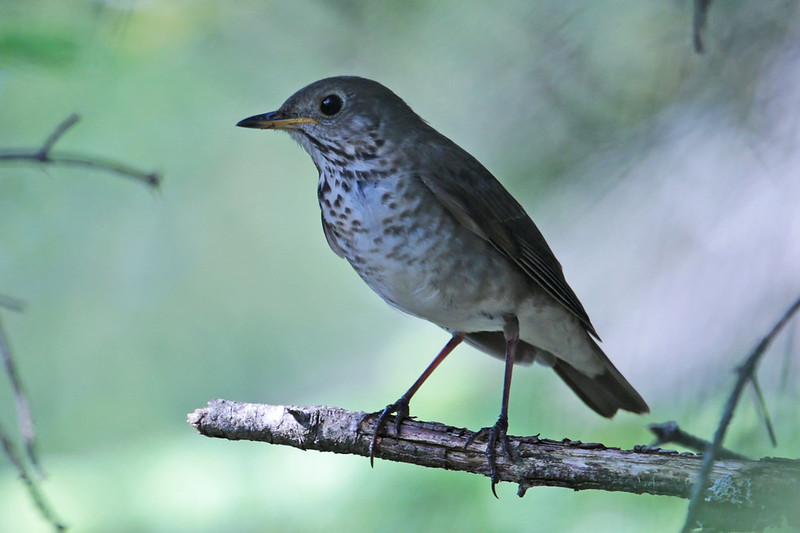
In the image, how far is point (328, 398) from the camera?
109 inches

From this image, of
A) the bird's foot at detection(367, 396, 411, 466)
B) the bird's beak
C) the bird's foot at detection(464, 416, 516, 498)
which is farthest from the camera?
the bird's beak

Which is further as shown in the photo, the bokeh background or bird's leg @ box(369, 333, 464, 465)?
bird's leg @ box(369, 333, 464, 465)

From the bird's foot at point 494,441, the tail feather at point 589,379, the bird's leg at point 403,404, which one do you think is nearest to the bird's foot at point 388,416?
the bird's leg at point 403,404

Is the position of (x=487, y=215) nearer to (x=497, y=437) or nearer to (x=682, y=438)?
(x=497, y=437)

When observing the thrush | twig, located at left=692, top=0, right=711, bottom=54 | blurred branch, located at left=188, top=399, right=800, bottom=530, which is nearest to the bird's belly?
the thrush

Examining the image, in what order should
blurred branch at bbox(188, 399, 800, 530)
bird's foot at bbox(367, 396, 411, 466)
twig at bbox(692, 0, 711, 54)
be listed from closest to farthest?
1. twig at bbox(692, 0, 711, 54)
2. blurred branch at bbox(188, 399, 800, 530)
3. bird's foot at bbox(367, 396, 411, 466)

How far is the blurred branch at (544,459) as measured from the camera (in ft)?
3.70

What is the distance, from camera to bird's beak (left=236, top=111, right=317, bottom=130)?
6.41 ft

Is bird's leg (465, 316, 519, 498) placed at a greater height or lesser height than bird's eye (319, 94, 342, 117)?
lesser

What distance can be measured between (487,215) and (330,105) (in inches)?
18.8

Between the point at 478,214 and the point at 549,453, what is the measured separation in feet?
2.04

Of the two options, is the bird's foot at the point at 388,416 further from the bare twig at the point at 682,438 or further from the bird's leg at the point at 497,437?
the bare twig at the point at 682,438

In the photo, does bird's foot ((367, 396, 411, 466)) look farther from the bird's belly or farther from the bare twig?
the bare twig

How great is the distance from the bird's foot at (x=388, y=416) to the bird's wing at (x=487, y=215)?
449 millimetres
